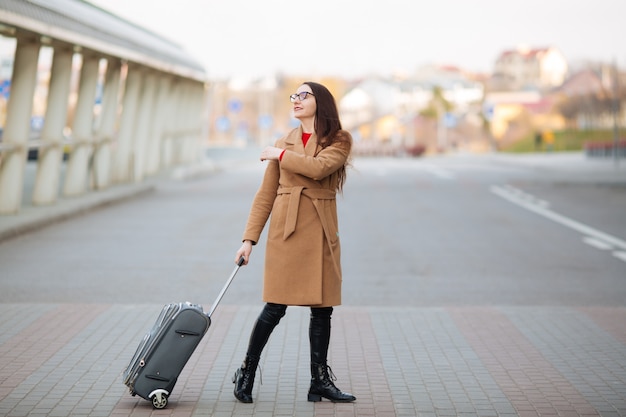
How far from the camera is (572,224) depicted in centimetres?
1862

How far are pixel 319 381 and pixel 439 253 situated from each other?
8.29 m

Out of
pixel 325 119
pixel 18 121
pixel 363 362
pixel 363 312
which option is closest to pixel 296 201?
pixel 325 119

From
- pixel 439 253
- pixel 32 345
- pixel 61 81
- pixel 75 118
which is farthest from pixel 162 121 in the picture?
pixel 32 345

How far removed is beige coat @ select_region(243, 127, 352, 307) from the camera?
20.2ft

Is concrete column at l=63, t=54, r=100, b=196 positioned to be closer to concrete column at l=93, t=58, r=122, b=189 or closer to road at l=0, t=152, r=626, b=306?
road at l=0, t=152, r=626, b=306

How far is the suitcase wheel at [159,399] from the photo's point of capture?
601cm

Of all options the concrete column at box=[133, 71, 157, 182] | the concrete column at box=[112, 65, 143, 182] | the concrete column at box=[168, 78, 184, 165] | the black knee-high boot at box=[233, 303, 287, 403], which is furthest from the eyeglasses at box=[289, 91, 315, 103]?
the concrete column at box=[168, 78, 184, 165]

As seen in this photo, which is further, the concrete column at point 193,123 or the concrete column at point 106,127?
the concrete column at point 193,123

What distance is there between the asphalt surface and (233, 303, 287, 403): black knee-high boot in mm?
117

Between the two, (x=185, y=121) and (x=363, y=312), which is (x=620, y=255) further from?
(x=185, y=121)

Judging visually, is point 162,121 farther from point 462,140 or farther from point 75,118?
point 462,140

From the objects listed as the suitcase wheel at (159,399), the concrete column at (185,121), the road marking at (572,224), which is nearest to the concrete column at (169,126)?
the concrete column at (185,121)

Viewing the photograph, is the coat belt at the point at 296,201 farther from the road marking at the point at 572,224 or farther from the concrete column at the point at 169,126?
the concrete column at the point at 169,126

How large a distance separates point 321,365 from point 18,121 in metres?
13.0
